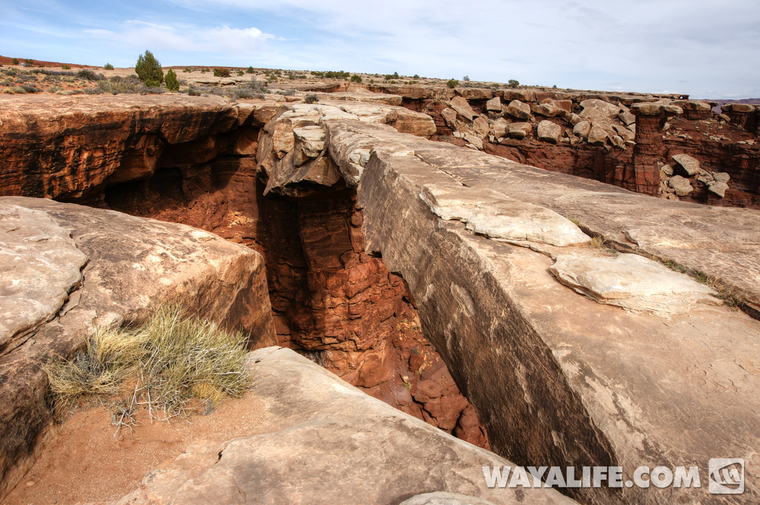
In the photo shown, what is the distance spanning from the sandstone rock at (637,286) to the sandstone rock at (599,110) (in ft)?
40.2

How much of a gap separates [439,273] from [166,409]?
59.5 inches

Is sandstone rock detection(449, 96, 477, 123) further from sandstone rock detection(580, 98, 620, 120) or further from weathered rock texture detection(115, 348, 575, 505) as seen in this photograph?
weathered rock texture detection(115, 348, 575, 505)

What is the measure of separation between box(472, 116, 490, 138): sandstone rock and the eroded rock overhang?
946cm

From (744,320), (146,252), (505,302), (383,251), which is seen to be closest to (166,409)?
(146,252)

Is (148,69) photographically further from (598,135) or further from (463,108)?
(598,135)

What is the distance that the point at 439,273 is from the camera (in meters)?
2.28

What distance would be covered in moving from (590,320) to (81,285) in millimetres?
2345

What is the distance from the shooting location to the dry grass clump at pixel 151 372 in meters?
1.52

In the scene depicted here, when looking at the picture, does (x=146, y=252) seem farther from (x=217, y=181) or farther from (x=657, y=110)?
(x=657, y=110)

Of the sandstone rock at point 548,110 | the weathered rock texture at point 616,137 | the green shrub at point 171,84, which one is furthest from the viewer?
the sandstone rock at point 548,110

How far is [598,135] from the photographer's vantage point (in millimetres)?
11477

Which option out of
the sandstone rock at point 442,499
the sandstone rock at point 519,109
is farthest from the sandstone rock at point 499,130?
the sandstone rock at point 442,499

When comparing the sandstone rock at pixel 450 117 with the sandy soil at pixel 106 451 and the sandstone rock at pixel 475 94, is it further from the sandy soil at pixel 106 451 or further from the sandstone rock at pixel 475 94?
the sandy soil at pixel 106 451

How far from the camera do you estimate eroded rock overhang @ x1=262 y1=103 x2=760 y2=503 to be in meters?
1.13
